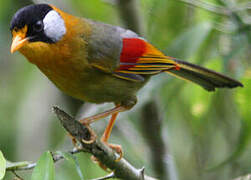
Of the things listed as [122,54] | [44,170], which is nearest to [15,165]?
[44,170]

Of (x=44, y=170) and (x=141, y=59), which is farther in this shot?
(x=141, y=59)

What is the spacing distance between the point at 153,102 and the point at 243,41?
3.86 ft

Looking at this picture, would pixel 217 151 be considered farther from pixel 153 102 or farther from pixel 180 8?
pixel 180 8

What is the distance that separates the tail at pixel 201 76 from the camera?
409 cm

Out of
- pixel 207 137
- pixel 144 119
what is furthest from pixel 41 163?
pixel 207 137

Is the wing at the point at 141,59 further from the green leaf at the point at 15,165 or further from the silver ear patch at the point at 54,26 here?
the green leaf at the point at 15,165

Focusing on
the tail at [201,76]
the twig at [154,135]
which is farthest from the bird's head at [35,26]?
the twig at [154,135]

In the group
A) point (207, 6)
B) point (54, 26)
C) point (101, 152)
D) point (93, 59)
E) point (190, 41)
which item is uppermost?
point (54, 26)

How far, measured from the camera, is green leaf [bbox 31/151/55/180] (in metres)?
2.28

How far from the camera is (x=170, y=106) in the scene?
5.29 metres

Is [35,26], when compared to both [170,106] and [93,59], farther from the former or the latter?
[170,106]

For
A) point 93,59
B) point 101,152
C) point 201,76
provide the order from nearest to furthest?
1. point 101,152
2. point 93,59
3. point 201,76

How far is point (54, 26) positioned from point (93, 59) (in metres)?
0.41

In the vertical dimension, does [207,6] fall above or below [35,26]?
below
